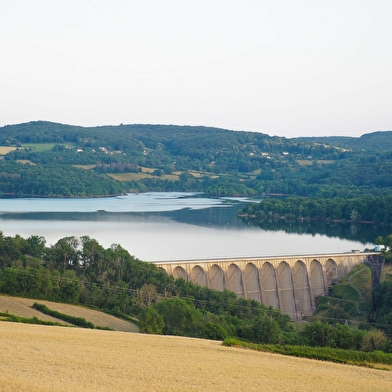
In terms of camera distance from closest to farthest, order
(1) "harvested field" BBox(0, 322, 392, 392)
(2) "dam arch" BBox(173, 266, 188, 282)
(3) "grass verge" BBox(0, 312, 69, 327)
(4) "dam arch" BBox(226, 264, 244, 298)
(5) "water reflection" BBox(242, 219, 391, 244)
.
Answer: (1) "harvested field" BBox(0, 322, 392, 392)
(3) "grass verge" BBox(0, 312, 69, 327)
(2) "dam arch" BBox(173, 266, 188, 282)
(4) "dam arch" BBox(226, 264, 244, 298)
(5) "water reflection" BBox(242, 219, 391, 244)

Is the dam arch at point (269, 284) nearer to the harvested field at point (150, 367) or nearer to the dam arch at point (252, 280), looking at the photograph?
the dam arch at point (252, 280)

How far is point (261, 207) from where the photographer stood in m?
128

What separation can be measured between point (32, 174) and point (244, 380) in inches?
6362

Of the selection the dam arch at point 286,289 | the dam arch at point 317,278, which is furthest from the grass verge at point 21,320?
the dam arch at point 317,278

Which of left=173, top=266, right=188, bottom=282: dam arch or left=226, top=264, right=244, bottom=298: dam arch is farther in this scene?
left=226, top=264, right=244, bottom=298: dam arch

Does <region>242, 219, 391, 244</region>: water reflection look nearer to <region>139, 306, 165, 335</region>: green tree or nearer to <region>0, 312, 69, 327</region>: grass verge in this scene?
<region>139, 306, 165, 335</region>: green tree

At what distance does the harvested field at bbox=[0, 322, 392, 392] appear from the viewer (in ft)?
57.3

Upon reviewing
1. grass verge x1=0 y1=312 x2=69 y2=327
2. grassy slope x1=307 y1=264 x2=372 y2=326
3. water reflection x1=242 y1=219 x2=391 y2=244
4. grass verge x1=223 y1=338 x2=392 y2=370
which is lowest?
grassy slope x1=307 y1=264 x2=372 y2=326

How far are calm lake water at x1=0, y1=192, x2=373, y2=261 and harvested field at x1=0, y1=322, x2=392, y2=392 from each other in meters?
45.0

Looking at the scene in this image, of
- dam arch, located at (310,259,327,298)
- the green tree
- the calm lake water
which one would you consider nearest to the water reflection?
the calm lake water

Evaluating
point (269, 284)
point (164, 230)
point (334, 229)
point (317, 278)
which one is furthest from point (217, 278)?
point (334, 229)

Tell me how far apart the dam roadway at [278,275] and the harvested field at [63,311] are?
483 inches

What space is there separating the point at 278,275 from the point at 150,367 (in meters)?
40.4

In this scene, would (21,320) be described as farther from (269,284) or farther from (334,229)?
(334,229)
